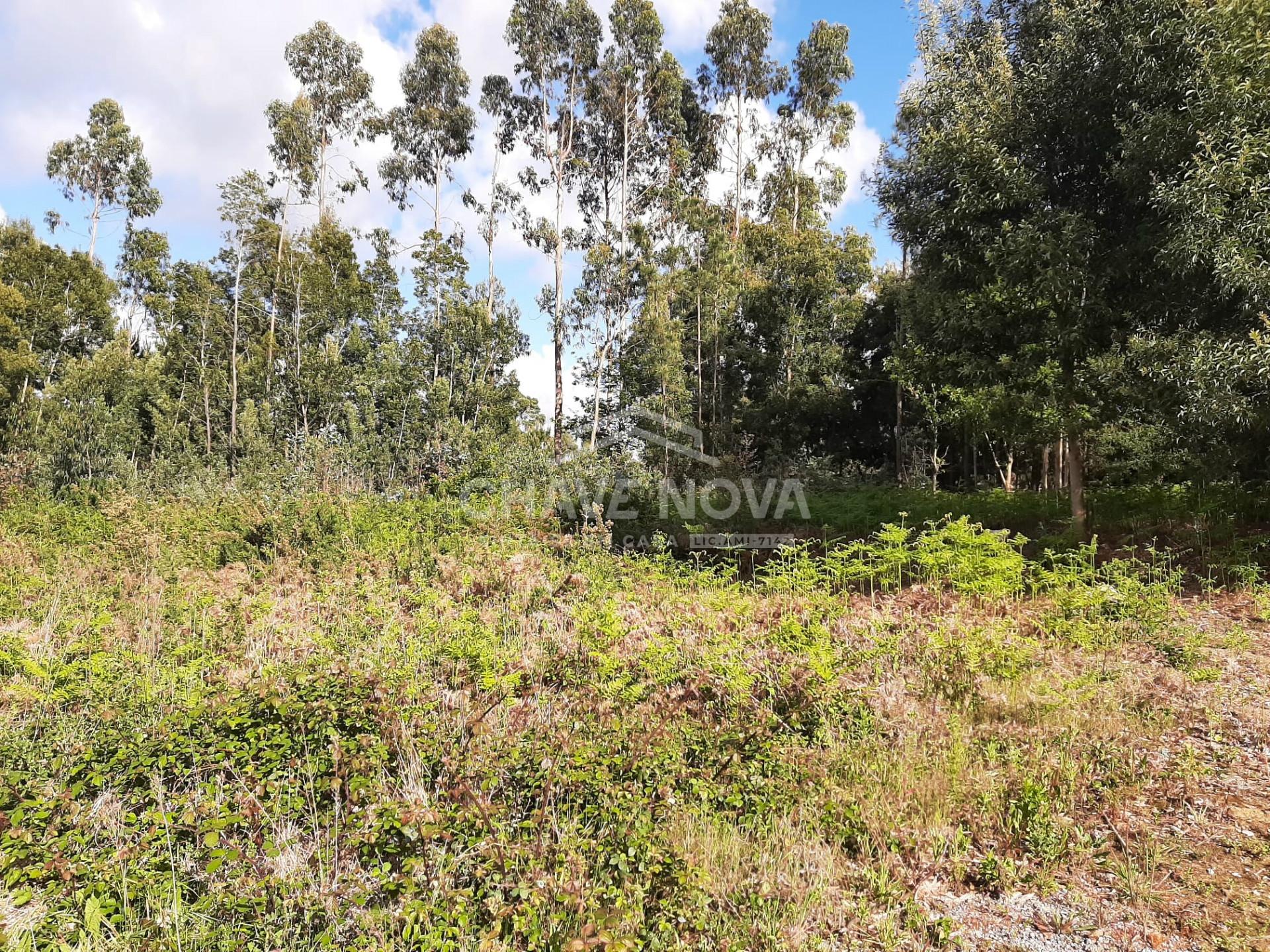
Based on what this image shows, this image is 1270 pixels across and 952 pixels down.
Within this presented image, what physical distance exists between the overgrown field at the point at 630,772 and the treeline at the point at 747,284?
343cm

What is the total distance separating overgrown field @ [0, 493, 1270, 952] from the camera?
7.49 ft

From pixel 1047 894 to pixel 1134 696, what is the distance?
213cm

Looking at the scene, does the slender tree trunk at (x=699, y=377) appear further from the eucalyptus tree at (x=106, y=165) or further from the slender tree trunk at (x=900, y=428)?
the eucalyptus tree at (x=106, y=165)

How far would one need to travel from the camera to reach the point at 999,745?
138 inches

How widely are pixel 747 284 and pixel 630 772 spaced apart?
2102 centimetres

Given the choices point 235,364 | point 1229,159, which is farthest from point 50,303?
point 1229,159

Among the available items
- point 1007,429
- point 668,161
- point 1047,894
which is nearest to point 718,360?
point 668,161

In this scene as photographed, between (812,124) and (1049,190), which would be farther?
(812,124)

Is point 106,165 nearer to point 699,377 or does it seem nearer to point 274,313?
point 274,313

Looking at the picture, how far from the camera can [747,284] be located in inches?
870

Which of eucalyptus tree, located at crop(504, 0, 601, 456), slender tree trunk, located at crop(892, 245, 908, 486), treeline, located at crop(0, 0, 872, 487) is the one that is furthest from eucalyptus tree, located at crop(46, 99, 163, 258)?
slender tree trunk, located at crop(892, 245, 908, 486)

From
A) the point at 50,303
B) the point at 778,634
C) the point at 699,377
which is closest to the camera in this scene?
the point at 778,634

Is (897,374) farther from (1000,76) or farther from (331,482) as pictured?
(331,482)

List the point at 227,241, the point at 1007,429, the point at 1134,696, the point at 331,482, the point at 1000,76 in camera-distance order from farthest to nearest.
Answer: the point at 227,241
the point at 331,482
the point at 1007,429
the point at 1000,76
the point at 1134,696
